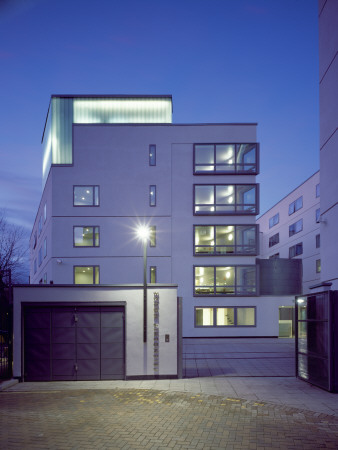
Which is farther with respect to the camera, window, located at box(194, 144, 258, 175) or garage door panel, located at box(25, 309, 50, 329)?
window, located at box(194, 144, 258, 175)

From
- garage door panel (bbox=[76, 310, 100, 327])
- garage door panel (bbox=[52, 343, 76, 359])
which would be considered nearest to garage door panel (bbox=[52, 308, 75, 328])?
garage door panel (bbox=[76, 310, 100, 327])

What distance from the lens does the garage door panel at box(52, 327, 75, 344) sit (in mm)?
13227

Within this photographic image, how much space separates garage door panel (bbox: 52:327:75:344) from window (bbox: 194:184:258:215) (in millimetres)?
16513

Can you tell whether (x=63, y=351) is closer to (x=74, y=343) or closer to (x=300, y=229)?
(x=74, y=343)

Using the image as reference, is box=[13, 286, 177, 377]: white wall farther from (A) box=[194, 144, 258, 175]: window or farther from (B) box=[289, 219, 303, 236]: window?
(B) box=[289, 219, 303, 236]: window

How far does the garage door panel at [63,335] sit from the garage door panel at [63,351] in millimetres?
163

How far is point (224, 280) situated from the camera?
2811 cm

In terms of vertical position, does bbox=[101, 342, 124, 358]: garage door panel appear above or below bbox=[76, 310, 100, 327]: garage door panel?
below

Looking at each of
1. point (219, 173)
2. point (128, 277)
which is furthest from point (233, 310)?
point (219, 173)

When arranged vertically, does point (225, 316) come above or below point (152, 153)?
below

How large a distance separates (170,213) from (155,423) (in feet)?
67.6

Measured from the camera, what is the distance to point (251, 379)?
42.5ft

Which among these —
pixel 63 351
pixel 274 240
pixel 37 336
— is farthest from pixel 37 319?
pixel 274 240

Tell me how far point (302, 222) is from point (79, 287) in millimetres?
35377
